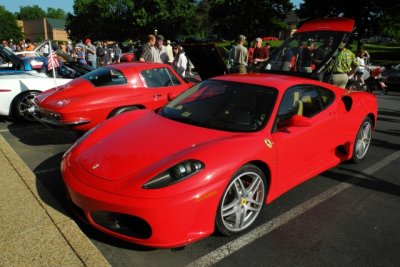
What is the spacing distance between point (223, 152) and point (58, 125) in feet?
10.8

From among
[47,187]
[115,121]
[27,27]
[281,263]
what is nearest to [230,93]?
[115,121]

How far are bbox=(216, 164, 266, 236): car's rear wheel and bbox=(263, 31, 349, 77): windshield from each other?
2968mm

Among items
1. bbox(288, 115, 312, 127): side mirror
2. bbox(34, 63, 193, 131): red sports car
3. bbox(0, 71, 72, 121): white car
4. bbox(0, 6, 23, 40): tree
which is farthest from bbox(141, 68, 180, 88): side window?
bbox(0, 6, 23, 40): tree

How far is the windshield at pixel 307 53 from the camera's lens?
5852mm

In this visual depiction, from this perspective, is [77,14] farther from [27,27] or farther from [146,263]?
[146,263]

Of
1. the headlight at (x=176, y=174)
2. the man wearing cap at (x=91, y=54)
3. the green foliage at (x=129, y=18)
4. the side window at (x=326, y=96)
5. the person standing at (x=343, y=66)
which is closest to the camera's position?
the headlight at (x=176, y=174)

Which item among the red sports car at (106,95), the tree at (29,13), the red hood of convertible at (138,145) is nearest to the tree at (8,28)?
the tree at (29,13)

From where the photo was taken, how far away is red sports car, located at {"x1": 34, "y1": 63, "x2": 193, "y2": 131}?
17.7ft

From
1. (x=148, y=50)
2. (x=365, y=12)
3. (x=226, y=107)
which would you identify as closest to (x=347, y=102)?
(x=226, y=107)

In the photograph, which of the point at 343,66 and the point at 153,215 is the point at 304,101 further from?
the point at 343,66

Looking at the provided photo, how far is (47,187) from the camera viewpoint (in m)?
4.01

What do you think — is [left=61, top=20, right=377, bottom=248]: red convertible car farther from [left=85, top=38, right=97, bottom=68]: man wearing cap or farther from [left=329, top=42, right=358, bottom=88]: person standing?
[left=85, top=38, right=97, bottom=68]: man wearing cap

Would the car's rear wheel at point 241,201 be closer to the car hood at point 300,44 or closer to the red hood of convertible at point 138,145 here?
the red hood of convertible at point 138,145

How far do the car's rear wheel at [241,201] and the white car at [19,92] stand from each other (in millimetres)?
5318
